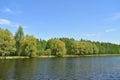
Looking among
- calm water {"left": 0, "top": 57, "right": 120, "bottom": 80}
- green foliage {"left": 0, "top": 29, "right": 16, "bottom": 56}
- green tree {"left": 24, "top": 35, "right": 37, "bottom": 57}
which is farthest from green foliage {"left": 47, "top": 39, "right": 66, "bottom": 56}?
calm water {"left": 0, "top": 57, "right": 120, "bottom": 80}

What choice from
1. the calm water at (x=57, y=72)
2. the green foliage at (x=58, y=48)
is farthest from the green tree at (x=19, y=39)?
the calm water at (x=57, y=72)

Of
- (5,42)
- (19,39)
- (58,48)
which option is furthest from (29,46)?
(58,48)

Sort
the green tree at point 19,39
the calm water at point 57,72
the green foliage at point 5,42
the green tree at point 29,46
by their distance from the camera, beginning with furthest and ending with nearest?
the green tree at point 19,39
the green tree at point 29,46
the green foliage at point 5,42
the calm water at point 57,72

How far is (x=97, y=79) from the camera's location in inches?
1684

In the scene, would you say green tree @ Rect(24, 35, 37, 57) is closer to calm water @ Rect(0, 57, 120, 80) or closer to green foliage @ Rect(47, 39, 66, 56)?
green foliage @ Rect(47, 39, 66, 56)

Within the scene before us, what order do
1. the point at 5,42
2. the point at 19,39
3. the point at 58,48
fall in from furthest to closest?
1. the point at 58,48
2. the point at 19,39
3. the point at 5,42

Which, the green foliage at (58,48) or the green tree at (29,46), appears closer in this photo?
the green tree at (29,46)

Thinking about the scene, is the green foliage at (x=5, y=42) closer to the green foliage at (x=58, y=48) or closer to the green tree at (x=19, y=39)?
the green tree at (x=19, y=39)

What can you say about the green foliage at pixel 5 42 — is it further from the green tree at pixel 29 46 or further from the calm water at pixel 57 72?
the calm water at pixel 57 72

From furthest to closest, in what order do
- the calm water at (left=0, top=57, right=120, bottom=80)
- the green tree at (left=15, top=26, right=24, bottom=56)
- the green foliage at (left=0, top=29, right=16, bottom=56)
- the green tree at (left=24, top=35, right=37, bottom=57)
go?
1. the green tree at (left=15, top=26, right=24, bottom=56)
2. the green tree at (left=24, top=35, right=37, bottom=57)
3. the green foliage at (left=0, top=29, right=16, bottom=56)
4. the calm water at (left=0, top=57, right=120, bottom=80)

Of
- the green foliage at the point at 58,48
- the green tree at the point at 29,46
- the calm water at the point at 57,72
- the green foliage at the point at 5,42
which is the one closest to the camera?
the calm water at the point at 57,72

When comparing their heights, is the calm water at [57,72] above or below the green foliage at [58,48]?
below

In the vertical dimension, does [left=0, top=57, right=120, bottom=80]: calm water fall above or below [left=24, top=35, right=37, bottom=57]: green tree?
below

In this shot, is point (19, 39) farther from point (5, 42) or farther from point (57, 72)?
point (57, 72)
